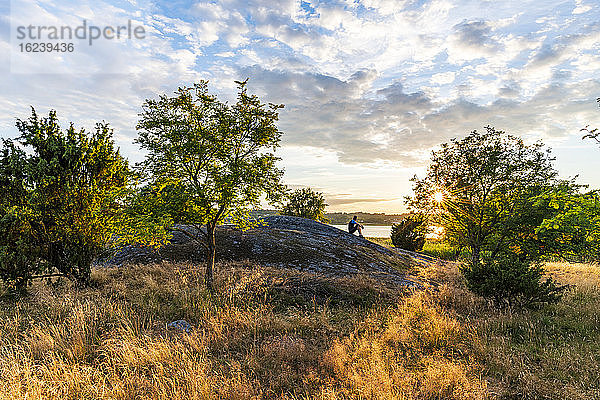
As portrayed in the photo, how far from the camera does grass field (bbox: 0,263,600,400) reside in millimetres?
4152

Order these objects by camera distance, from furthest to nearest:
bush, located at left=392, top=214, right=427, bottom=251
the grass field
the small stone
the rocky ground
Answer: bush, located at left=392, top=214, right=427, bottom=251, the rocky ground, the small stone, the grass field

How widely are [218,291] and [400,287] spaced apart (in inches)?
255

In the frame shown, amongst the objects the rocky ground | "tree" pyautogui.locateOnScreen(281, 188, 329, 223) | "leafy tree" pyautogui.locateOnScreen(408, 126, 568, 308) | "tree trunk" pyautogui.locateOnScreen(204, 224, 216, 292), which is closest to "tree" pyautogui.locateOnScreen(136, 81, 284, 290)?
"tree trunk" pyautogui.locateOnScreen(204, 224, 216, 292)

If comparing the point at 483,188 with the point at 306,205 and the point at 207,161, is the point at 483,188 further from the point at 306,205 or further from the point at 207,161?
the point at 306,205

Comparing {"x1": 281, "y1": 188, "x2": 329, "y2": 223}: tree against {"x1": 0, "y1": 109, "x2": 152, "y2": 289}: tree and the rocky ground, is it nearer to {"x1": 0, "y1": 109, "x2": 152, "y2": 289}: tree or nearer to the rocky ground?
the rocky ground

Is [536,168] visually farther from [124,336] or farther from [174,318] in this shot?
[124,336]

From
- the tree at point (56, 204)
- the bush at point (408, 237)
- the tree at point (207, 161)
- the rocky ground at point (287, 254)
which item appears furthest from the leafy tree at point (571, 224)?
the bush at point (408, 237)

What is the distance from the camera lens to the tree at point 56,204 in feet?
26.2

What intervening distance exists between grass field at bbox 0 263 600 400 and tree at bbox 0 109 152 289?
101 cm

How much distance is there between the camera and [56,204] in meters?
8.42

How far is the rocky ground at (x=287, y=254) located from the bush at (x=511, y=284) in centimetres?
323

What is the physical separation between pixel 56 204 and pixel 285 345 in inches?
309

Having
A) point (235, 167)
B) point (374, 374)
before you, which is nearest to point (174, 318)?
point (235, 167)

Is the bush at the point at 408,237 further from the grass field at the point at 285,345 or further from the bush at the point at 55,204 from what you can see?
the bush at the point at 55,204
